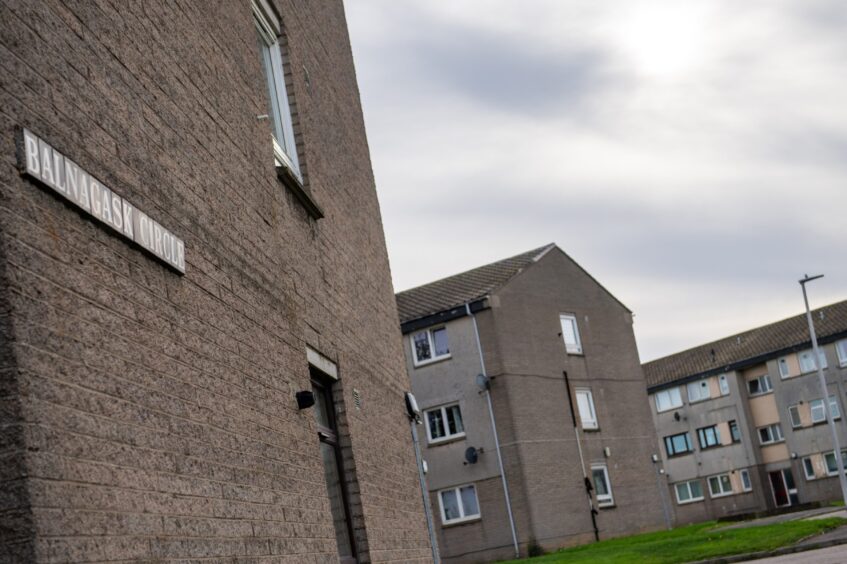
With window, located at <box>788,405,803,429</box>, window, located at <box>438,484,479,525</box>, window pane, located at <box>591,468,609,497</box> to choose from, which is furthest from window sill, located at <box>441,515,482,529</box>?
window, located at <box>788,405,803,429</box>

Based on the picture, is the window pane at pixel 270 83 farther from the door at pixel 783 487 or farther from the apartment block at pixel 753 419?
the door at pixel 783 487

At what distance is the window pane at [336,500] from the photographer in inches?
365

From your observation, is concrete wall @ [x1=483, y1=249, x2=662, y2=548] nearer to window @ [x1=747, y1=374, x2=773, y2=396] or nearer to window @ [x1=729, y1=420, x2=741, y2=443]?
window @ [x1=747, y1=374, x2=773, y2=396]

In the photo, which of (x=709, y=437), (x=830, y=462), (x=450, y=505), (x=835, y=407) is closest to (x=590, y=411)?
(x=450, y=505)

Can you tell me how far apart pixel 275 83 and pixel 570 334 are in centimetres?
3229

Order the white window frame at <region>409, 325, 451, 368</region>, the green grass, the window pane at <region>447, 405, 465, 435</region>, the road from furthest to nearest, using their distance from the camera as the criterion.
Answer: the white window frame at <region>409, 325, 451, 368</region>, the window pane at <region>447, 405, 465, 435</region>, the green grass, the road

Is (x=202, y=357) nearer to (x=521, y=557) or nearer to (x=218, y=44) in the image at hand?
(x=218, y=44)

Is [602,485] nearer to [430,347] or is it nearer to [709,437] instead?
[430,347]

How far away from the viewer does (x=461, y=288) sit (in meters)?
41.1

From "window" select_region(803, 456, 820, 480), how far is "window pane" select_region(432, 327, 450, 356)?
29.0 m

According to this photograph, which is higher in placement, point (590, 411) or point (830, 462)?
point (590, 411)

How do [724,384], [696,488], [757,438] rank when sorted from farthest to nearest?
[696,488] < [724,384] < [757,438]

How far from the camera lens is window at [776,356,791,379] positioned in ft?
197

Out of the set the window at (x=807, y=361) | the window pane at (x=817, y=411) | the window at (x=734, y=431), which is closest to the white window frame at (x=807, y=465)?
the window pane at (x=817, y=411)
